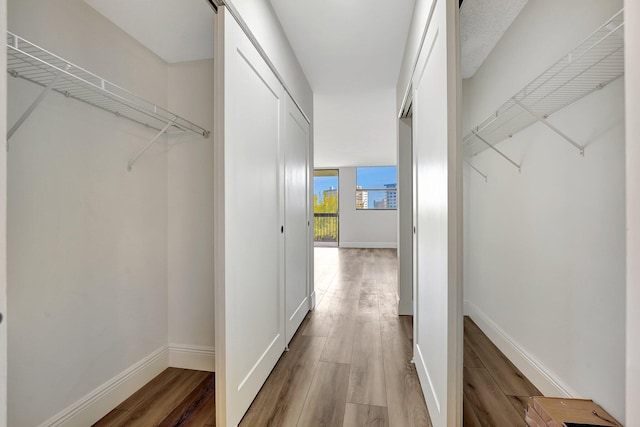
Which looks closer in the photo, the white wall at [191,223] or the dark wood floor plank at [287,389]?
the dark wood floor plank at [287,389]

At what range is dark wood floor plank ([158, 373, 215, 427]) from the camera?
1387mm

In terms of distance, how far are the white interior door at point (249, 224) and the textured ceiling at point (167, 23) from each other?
35 centimetres

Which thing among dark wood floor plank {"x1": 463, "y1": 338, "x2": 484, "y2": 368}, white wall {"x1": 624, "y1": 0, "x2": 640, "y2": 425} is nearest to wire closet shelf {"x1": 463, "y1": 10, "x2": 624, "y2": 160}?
white wall {"x1": 624, "y1": 0, "x2": 640, "y2": 425}

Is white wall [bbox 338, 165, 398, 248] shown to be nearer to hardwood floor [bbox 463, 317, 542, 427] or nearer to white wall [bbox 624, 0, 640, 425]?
hardwood floor [bbox 463, 317, 542, 427]

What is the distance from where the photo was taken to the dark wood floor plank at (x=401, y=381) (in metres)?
1.40

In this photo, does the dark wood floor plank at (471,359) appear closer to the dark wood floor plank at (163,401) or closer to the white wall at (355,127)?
the dark wood floor plank at (163,401)

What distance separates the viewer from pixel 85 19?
1.38 metres

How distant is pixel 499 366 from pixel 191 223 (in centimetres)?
232

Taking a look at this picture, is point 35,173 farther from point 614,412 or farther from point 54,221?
point 614,412

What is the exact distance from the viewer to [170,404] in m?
1.52

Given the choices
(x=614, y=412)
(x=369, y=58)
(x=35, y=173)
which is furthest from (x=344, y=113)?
(x=614, y=412)

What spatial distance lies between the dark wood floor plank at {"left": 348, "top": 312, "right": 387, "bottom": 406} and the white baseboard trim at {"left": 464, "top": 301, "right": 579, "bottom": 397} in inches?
34.7

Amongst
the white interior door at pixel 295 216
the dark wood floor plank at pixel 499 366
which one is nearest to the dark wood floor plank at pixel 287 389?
the white interior door at pixel 295 216

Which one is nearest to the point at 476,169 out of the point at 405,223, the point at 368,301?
the point at 405,223
